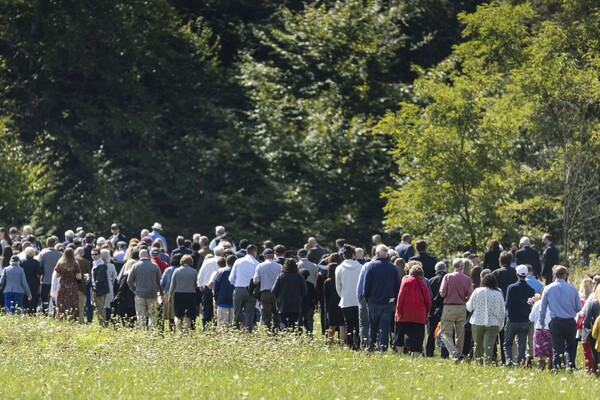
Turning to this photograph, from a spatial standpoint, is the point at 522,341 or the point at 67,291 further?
the point at 67,291

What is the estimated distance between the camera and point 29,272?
27.5 m

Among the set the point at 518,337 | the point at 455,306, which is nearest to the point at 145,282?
the point at 455,306

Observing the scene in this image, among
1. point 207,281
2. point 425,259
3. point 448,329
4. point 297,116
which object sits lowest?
point 448,329

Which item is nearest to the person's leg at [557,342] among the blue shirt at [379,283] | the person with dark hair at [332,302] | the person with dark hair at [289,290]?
the blue shirt at [379,283]

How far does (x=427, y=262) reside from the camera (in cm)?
2423

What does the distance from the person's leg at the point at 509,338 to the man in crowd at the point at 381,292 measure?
1.90m

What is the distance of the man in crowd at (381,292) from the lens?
2197 centimetres

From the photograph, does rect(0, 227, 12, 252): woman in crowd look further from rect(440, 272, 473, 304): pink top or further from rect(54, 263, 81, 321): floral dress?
rect(440, 272, 473, 304): pink top

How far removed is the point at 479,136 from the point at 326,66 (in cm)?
1172

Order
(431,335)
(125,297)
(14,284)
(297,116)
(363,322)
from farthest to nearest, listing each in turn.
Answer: (297,116), (14,284), (125,297), (431,335), (363,322)

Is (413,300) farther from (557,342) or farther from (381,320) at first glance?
(557,342)

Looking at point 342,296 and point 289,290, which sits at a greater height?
point 289,290

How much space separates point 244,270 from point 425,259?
325 cm

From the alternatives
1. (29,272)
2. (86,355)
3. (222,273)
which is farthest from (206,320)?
(86,355)
